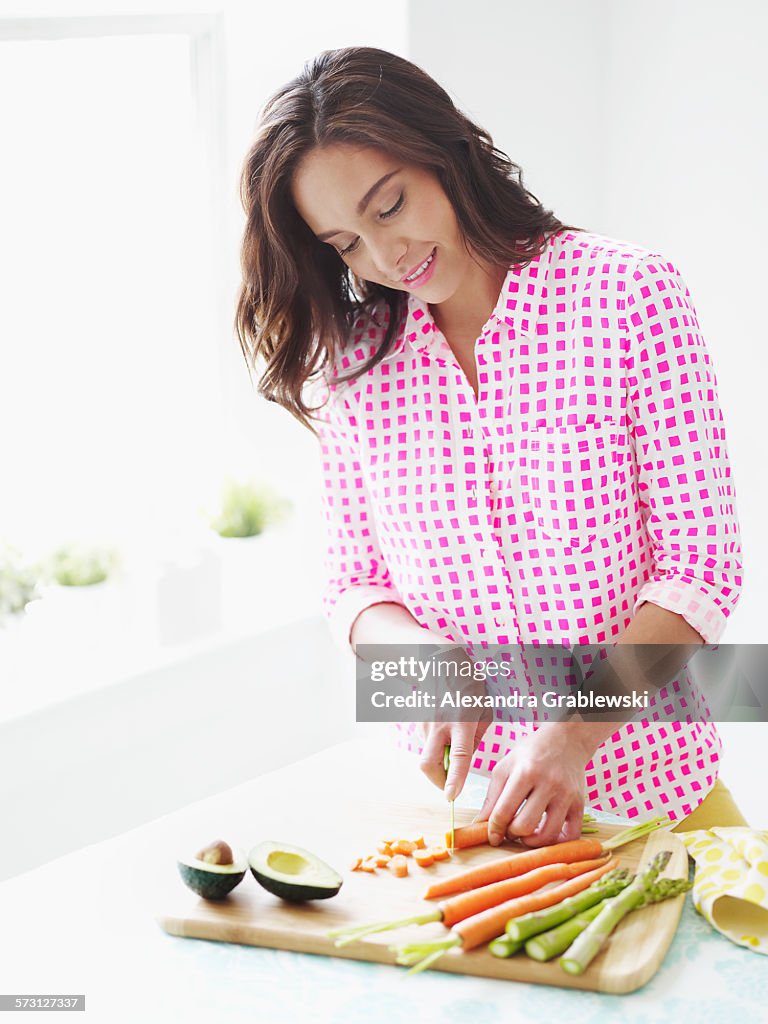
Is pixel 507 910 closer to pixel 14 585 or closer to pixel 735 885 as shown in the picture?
pixel 735 885

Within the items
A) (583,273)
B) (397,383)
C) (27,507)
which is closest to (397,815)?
(397,383)

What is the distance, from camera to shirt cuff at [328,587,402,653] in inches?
61.4

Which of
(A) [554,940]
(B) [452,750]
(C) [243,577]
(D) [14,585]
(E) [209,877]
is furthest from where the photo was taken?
(C) [243,577]

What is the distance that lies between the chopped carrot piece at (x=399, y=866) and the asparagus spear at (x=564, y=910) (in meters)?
0.15

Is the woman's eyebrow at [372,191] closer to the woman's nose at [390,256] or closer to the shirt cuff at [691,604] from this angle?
the woman's nose at [390,256]

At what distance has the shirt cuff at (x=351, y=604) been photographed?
156 cm

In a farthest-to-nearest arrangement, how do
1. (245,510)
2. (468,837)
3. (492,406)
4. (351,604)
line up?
(245,510)
(351,604)
(492,406)
(468,837)

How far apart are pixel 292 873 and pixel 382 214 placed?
2.39ft

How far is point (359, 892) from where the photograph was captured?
113 cm

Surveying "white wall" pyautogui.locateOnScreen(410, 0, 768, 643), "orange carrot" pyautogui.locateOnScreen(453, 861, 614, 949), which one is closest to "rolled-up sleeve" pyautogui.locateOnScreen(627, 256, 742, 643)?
"orange carrot" pyautogui.locateOnScreen(453, 861, 614, 949)

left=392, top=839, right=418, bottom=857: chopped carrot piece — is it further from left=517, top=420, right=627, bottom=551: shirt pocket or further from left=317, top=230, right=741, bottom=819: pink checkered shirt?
left=517, top=420, right=627, bottom=551: shirt pocket

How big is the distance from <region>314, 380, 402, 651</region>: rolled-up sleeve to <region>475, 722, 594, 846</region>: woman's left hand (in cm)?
38

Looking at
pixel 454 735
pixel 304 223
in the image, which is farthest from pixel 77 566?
pixel 454 735

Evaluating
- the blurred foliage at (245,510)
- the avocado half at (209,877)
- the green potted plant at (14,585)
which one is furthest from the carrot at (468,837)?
the blurred foliage at (245,510)
